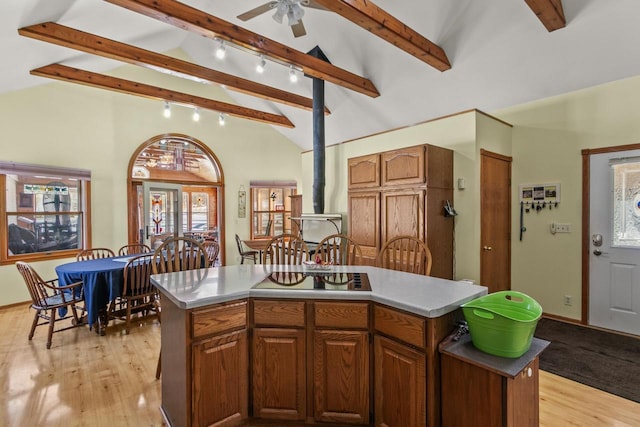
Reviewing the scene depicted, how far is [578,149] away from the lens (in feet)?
12.0

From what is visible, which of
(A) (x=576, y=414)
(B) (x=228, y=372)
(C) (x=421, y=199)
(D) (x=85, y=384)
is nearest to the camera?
(B) (x=228, y=372)

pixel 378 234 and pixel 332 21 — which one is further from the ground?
pixel 332 21

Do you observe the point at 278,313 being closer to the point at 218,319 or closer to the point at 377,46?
the point at 218,319

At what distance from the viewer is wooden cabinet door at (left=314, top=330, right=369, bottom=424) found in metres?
1.79

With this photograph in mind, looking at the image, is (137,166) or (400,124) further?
(137,166)

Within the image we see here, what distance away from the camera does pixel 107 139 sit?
5.51m

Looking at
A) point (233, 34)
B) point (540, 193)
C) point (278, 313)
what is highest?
point (233, 34)

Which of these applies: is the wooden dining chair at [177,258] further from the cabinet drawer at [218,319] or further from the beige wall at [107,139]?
the beige wall at [107,139]

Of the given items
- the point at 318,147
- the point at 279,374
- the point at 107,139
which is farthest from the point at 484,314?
the point at 107,139

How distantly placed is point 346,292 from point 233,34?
3.01 m

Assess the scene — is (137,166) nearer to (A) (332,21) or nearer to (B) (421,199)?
(A) (332,21)

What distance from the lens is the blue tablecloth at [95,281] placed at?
134 inches

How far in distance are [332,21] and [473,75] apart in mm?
1945

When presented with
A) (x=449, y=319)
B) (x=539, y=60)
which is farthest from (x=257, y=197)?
(x=449, y=319)
